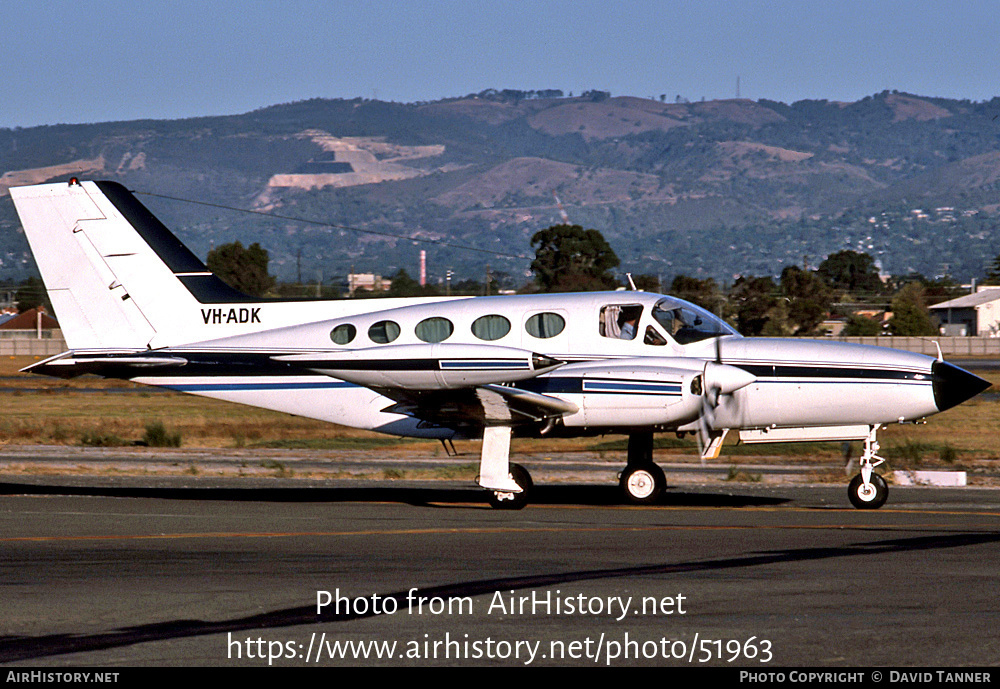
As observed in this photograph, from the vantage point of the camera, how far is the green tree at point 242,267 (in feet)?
195

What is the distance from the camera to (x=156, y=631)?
8062mm

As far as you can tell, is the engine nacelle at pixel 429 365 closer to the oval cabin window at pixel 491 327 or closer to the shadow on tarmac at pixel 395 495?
the oval cabin window at pixel 491 327

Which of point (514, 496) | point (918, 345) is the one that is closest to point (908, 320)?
point (918, 345)

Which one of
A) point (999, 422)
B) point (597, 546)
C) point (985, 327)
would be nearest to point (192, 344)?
point (597, 546)

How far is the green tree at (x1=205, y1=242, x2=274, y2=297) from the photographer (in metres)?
59.5

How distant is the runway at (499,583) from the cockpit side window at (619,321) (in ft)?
7.65

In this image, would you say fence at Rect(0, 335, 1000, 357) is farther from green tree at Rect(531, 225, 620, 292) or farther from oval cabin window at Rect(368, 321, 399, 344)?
oval cabin window at Rect(368, 321, 399, 344)

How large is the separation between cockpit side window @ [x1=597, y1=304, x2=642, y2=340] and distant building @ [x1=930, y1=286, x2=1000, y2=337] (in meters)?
93.0

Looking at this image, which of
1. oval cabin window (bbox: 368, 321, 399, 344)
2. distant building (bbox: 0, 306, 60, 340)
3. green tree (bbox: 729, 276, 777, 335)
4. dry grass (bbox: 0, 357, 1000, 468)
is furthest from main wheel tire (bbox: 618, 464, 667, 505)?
distant building (bbox: 0, 306, 60, 340)

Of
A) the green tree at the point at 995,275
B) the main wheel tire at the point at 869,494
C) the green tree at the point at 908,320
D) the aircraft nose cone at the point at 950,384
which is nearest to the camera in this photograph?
the aircraft nose cone at the point at 950,384

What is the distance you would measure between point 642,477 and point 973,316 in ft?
324

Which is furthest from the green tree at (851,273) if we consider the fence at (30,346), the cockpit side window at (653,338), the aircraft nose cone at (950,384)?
the cockpit side window at (653,338)

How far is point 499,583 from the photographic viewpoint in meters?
9.80
